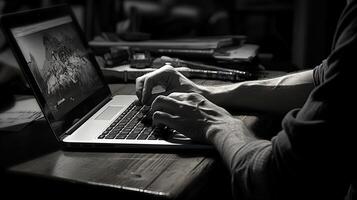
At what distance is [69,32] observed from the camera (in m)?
1.19

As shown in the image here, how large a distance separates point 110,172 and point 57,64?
38 centimetres

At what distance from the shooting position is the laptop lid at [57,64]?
3.02ft

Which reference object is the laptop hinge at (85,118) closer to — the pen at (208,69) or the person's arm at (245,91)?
the person's arm at (245,91)

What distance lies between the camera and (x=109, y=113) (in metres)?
1.09

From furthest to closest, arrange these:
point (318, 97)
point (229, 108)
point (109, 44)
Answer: point (109, 44) → point (229, 108) → point (318, 97)

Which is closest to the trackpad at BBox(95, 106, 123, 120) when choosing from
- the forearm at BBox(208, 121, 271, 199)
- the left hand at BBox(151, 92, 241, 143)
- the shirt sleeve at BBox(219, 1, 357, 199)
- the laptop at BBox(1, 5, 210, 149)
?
the laptop at BBox(1, 5, 210, 149)

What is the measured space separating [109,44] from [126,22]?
0.38m

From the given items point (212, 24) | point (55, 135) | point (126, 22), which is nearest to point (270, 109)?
point (55, 135)

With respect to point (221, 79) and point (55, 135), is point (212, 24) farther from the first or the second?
point (55, 135)

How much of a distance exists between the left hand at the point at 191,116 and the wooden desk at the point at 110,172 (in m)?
0.06

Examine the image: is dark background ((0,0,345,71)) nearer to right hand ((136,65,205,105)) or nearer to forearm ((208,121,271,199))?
right hand ((136,65,205,105))

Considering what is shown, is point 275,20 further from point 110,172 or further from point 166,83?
point 110,172

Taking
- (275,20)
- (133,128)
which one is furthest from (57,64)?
(275,20)

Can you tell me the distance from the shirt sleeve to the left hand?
0.13 metres
